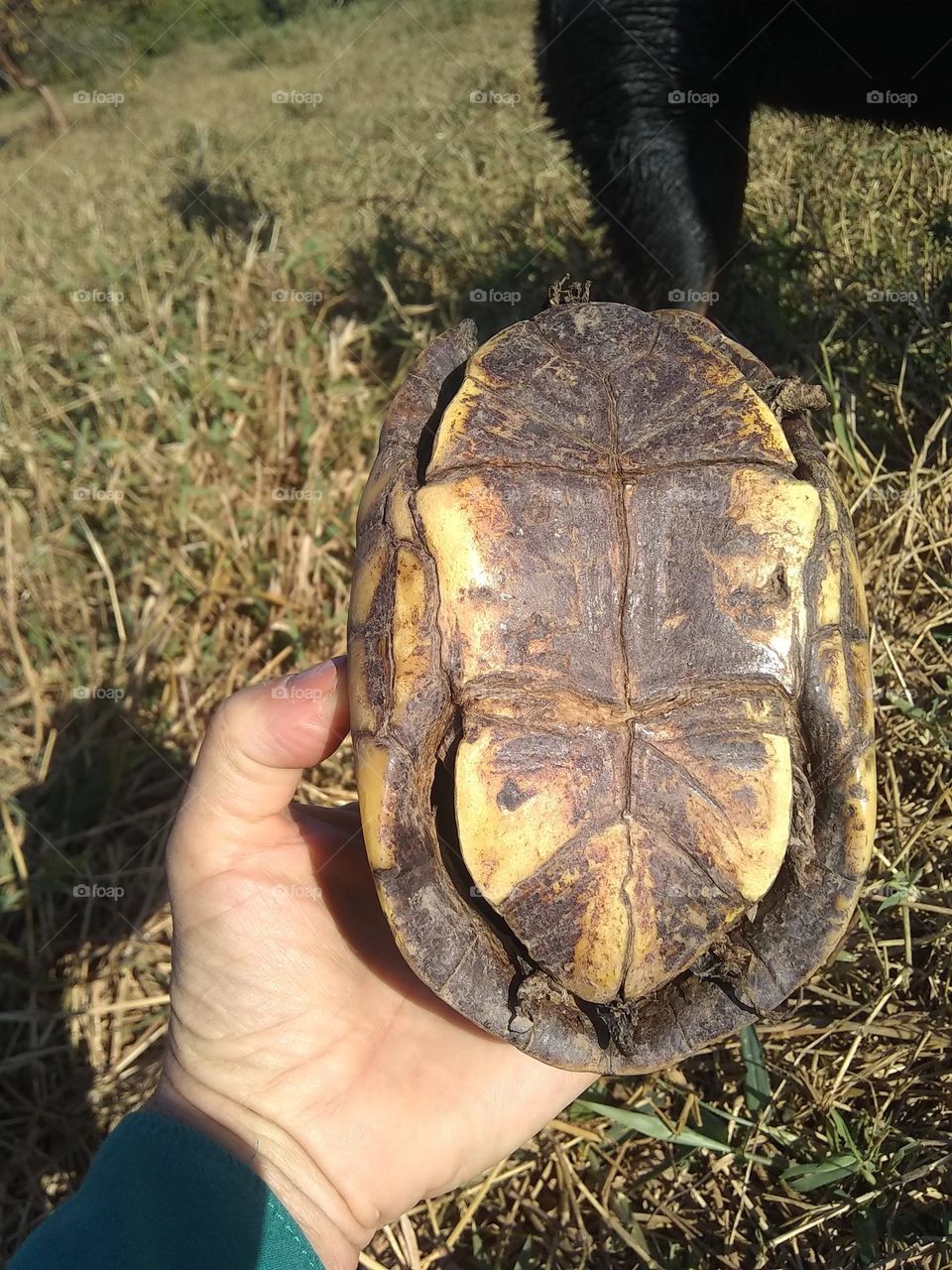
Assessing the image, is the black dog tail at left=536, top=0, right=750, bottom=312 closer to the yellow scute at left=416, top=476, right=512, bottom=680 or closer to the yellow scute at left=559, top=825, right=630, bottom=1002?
the yellow scute at left=416, top=476, right=512, bottom=680

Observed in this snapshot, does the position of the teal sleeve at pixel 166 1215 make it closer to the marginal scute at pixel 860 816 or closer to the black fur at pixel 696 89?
the marginal scute at pixel 860 816

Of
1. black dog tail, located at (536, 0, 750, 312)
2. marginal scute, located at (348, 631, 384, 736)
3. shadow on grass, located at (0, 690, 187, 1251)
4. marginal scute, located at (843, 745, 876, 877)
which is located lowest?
shadow on grass, located at (0, 690, 187, 1251)

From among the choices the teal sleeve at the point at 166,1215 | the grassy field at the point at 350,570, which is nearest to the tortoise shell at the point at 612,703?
the teal sleeve at the point at 166,1215

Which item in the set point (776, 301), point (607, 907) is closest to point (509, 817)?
point (607, 907)

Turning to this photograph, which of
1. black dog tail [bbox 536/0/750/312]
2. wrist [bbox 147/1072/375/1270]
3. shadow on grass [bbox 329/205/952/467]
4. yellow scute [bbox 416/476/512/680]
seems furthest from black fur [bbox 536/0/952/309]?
wrist [bbox 147/1072/375/1270]

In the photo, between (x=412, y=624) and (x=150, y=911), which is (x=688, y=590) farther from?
(x=150, y=911)

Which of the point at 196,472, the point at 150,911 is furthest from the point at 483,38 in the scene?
the point at 150,911
